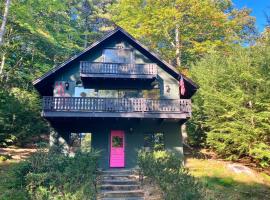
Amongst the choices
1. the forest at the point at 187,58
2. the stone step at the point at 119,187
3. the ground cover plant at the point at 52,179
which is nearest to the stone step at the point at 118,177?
the stone step at the point at 119,187

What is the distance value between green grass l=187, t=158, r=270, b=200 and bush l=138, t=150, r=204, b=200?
2302mm

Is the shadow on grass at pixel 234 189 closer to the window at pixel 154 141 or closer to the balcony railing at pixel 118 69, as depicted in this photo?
the window at pixel 154 141

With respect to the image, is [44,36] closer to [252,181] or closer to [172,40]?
[172,40]

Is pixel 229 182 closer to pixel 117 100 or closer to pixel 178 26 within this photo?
pixel 117 100

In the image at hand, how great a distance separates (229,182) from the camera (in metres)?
16.2

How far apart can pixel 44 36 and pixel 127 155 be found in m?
15.6

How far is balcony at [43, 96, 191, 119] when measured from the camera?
17.4 metres

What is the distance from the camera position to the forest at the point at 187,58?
18.8 meters

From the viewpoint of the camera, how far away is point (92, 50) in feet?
67.7

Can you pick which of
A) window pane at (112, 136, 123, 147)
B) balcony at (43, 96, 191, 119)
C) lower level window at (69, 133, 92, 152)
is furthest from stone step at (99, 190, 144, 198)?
lower level window at (69, 133, 92, 152)

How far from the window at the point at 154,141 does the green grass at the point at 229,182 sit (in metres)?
2.46

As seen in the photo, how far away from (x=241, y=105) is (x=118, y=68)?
30.9 ft

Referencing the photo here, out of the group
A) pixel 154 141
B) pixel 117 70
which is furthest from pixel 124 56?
pixel 154 141

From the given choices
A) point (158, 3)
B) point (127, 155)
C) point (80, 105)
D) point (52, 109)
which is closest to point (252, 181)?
point (127, 155)
